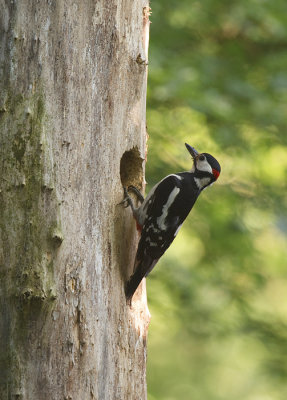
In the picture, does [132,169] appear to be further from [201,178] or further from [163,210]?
[201,178]

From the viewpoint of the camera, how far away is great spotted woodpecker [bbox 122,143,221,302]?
3576 millimetres

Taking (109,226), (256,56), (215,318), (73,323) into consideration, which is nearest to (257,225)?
(215,318)

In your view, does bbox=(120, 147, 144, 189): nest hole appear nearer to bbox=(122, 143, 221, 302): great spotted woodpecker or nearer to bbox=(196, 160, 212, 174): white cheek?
bbox=(122, 143, 221, 302): great spotted woodpecker

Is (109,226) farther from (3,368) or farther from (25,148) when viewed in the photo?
(3,368)

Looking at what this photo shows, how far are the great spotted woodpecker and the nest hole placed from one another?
0.10 m

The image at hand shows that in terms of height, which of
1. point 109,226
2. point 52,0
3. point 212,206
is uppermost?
point 212,206

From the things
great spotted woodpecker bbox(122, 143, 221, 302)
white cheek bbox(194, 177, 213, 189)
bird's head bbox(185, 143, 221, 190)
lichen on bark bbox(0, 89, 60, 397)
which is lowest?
lichen on bark bbox(0, 89, 60, 397)

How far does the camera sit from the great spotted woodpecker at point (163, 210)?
3576 millimetres

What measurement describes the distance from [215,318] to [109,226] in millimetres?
2910

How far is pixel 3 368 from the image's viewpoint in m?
2.72

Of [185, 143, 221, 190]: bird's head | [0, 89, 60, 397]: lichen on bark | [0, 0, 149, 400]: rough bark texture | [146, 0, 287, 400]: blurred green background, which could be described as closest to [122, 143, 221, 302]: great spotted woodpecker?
[185, 143, 221, 190]: bird's head

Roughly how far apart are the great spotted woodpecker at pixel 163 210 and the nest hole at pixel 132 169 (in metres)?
0.10

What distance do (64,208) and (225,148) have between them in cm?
290

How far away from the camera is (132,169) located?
3.97 m
